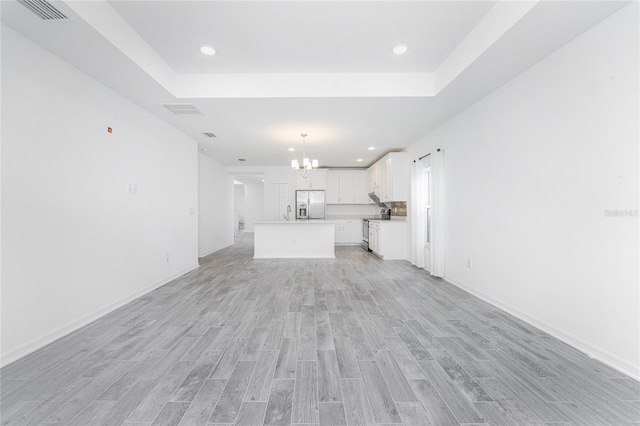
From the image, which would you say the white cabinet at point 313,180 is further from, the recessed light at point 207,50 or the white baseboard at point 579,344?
the white baseboard at point 579,344

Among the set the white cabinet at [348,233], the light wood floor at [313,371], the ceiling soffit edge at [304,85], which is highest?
the ceiling soffit edge at [304,85]

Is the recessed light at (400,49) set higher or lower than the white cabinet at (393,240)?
higher

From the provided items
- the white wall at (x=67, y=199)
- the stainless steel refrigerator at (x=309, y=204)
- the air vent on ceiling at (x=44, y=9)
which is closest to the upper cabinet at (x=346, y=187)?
the stainless steel refrigerator at (x=309, y=204)

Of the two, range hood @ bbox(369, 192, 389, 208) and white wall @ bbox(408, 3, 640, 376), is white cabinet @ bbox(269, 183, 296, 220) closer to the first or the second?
range hood @ bbox(369, 192, 389, 208)

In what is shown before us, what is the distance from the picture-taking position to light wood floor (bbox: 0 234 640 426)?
1450 mm

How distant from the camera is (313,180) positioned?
8.38 m

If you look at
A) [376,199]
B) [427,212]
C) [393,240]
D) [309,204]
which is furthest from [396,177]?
[309,204]

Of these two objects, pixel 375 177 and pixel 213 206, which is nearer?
pixel 213 206

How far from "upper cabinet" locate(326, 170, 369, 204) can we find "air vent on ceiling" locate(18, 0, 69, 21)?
23.0 feet

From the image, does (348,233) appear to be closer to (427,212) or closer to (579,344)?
(427,212)

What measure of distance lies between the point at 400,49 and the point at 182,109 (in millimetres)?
3059

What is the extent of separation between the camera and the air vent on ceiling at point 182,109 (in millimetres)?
3514

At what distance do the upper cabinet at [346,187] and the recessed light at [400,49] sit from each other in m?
5.73

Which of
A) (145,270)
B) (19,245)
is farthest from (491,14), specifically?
(145,270)
